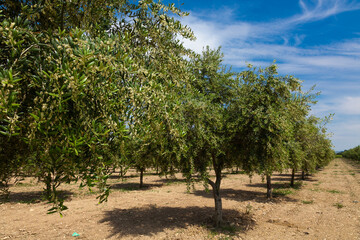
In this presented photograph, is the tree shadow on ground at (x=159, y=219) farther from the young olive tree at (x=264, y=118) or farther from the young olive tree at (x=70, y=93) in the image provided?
the young olive tree at (x=70, y=93)

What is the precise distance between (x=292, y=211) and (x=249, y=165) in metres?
7.50

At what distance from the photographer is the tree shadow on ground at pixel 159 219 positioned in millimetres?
12008

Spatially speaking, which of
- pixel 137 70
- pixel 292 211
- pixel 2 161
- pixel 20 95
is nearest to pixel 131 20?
pixel 137 70

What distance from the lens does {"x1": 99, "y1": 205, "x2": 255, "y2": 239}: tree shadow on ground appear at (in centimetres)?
1201

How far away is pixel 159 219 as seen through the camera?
13781 millimetres

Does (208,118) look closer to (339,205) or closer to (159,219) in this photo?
(159,219)

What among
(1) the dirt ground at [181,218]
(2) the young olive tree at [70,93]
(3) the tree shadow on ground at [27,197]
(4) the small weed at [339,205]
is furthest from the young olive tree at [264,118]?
(3) the tree shadow on ground at [27,197]

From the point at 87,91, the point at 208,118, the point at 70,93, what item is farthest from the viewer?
the point at 208,118

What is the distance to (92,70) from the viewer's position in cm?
324

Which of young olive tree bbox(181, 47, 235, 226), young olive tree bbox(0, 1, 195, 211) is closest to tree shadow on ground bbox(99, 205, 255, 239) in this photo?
young olive tree bbox(181, 47, 235, 226)

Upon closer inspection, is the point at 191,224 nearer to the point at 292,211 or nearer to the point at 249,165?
the point at 249,165

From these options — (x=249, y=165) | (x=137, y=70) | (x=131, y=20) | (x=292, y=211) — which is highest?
(x=131, y=20)

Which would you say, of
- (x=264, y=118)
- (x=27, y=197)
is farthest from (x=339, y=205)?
(x=27, y=197)

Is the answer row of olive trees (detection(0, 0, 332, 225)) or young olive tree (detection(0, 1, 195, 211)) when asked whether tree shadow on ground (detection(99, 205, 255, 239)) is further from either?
young olive tree (detection(0, 1, 195, 211))
